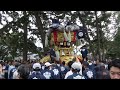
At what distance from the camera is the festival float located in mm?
10156

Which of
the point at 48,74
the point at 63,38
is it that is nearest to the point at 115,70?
the point at 48,74

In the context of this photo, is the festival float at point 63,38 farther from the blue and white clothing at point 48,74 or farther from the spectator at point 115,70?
Answer: the spectator at point 115,70

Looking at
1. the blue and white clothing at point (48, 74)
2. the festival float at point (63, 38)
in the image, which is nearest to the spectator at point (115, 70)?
the blue and white clothing at point (48, 74)

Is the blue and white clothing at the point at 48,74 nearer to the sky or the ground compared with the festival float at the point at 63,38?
nearer to the ground

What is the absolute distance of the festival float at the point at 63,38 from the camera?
10.2 metres

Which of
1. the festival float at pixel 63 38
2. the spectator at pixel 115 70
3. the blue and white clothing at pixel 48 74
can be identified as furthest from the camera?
the festival float at pixel 63 38

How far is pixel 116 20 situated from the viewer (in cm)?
2119

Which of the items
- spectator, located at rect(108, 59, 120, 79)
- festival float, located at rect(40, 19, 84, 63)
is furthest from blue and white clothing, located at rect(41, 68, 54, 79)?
festival float, located at rect(40, 19, 84, 63)

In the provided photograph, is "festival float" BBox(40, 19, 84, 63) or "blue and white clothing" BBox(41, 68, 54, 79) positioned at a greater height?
"festival float" BBox(40, 19, 84, 63)

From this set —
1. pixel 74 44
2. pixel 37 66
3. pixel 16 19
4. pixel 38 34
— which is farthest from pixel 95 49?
pixel 37 66

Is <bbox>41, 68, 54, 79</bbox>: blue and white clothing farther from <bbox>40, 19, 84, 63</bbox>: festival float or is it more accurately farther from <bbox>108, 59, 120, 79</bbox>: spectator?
<bbox>40, 19, 84, 63</bbox>: festival float

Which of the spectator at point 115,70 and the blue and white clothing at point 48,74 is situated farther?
the blue and white clothing at point 48,74
